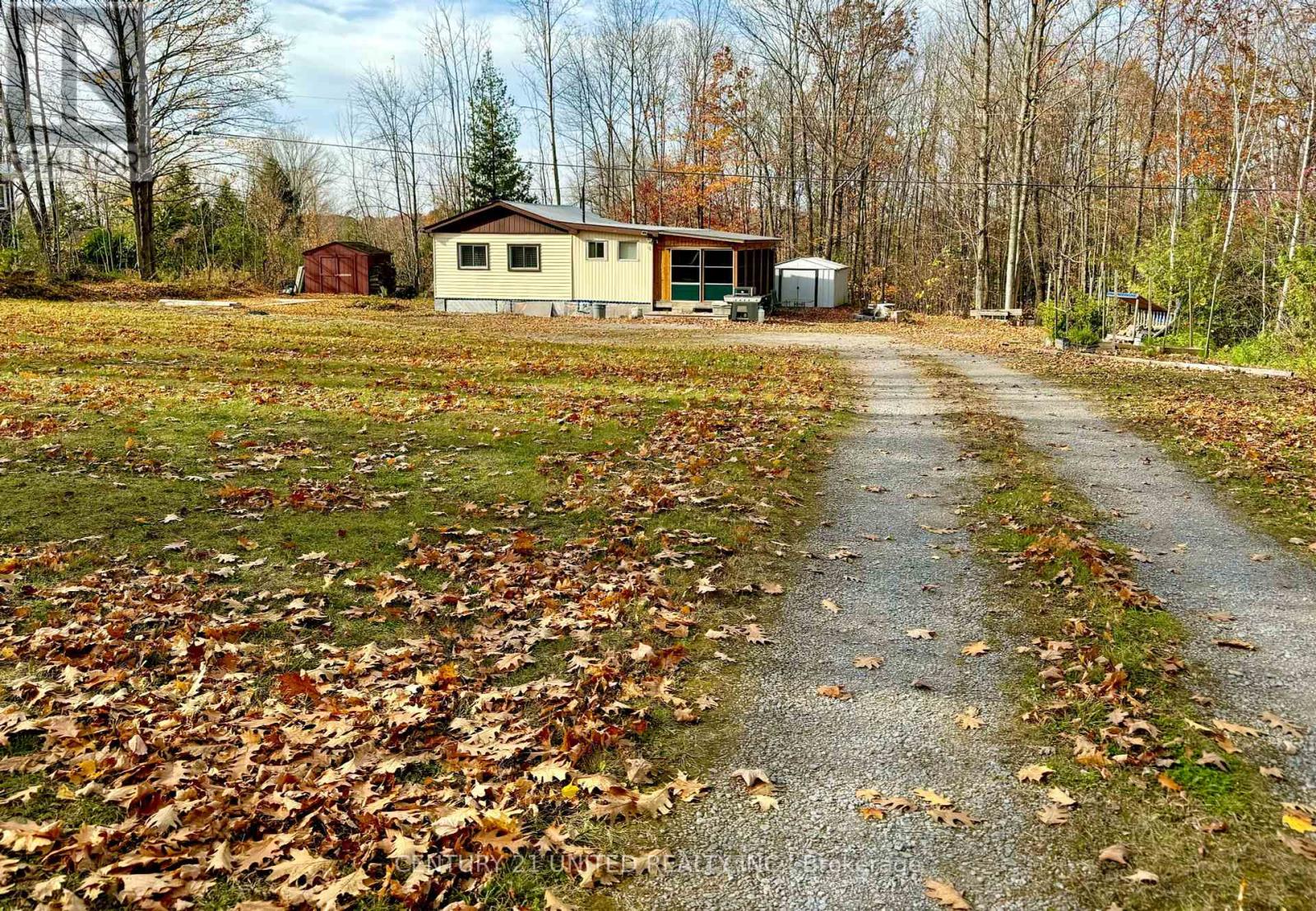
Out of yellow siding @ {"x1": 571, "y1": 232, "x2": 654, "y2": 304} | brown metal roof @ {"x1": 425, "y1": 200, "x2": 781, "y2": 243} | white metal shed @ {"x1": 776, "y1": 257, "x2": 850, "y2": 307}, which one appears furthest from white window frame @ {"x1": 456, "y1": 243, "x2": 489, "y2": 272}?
white metal shed @ {"x1": 776, "y1": 257, "x2": 850, "y2": 307}

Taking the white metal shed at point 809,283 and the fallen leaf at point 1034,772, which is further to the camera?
the white metal shed at point 809,283

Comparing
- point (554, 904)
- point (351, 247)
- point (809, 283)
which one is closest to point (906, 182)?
point (809, 283)

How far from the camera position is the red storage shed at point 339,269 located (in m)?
39.2

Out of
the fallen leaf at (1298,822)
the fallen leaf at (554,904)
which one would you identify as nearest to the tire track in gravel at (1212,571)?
the fallen leaf at (1298,822)

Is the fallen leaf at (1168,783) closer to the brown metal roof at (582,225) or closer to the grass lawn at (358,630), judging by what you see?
the grass lawn at (358,630)

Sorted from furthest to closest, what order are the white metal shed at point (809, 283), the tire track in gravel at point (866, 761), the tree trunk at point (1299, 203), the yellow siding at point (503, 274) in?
the white metal shed at point (809, 283) < the yellow siding at point (503, 274) < the tree trunk at point (1299, 203) < the tire track in gravel at point (866, 761)

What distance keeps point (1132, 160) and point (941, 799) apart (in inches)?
1530

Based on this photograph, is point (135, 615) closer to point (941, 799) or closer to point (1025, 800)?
point (941, 799)

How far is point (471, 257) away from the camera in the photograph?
32.1 m

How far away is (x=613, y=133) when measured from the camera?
49000 mm

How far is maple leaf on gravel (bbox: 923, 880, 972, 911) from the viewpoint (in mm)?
2848

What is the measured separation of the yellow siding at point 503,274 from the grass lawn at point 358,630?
70.5 feet

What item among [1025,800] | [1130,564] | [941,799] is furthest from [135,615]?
[1130,564]

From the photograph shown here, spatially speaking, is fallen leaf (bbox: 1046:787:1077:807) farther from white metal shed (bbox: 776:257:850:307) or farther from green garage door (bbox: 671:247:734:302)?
white metal shed (bbox: 776:257:850:307)
